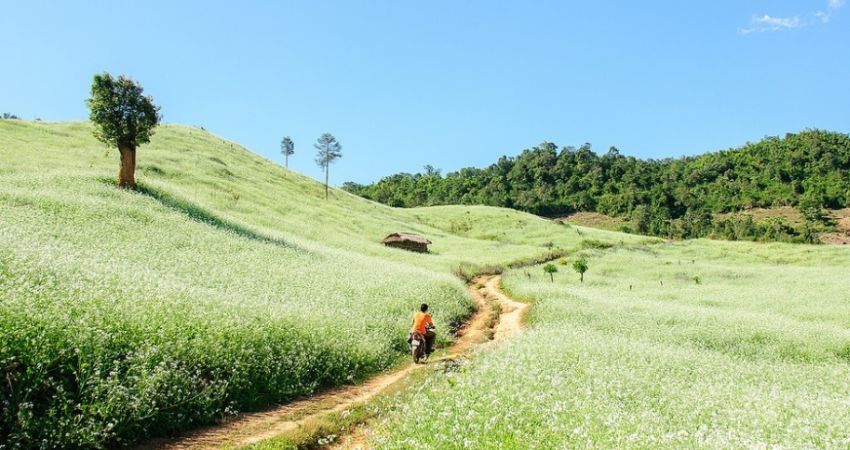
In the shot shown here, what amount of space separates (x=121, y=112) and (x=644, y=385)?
133 feet

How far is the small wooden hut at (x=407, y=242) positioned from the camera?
2514 inches

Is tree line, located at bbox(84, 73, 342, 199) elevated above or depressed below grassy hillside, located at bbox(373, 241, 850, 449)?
above

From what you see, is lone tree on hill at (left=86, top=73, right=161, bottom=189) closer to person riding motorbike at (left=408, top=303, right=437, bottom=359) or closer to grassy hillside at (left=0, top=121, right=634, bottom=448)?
grassy hillside at (left=0, top=121, right=634, bottom=448)

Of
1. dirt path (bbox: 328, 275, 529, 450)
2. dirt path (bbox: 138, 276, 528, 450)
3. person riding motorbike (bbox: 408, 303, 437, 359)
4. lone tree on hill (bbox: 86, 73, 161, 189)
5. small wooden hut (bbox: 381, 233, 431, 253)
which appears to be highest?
lone tree on hill (bbox: 86, 73, 161, 189)

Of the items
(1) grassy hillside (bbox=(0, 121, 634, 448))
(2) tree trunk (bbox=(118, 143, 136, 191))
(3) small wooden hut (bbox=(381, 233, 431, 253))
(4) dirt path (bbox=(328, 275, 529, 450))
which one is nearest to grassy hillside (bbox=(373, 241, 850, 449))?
(4) dirt path (bbox=(328, 275, 529, 450))

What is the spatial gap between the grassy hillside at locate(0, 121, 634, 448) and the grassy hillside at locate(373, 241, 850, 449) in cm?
398

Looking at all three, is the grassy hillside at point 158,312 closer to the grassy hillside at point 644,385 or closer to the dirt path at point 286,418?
the dirt path at point 286,418

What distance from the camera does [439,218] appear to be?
352 feet

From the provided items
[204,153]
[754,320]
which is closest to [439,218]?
[204,153]

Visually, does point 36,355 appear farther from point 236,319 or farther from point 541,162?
point 541,162

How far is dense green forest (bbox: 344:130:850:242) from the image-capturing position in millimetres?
133750

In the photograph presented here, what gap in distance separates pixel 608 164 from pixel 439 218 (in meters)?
106

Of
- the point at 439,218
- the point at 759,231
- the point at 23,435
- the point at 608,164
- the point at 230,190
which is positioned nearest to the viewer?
the point at 23,435

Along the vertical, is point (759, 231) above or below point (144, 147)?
below
